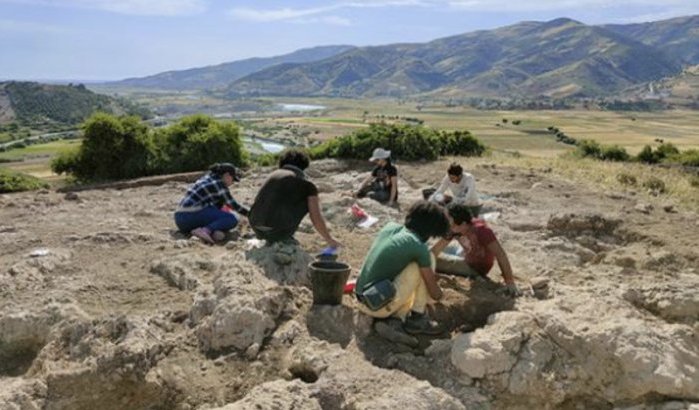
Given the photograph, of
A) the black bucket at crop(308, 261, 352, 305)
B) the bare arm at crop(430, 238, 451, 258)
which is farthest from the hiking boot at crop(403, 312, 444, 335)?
the bare arm at crop(430, 238, 451, 258)

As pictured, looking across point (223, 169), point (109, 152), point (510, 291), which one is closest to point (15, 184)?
point (109, 152)

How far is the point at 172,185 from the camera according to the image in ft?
53.4

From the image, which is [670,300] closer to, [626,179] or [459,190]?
[459,190]

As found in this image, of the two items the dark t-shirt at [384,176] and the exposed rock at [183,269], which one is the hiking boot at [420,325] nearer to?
the exposed rock at [183,269]

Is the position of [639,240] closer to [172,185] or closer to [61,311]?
[61,311]

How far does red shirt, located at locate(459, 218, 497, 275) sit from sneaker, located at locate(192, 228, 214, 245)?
150 inches

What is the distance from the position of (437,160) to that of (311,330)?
45.2 ft

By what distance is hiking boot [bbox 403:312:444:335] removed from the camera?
22.9 feet

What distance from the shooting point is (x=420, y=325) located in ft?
23.0

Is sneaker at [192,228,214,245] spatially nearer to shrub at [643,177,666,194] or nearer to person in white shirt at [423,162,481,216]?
person in white shirt at [423,162,481,216]

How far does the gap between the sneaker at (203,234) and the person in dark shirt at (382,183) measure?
14.2ft

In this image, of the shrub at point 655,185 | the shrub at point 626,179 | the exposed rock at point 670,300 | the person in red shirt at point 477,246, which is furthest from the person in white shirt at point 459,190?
the shrub at point 626,179

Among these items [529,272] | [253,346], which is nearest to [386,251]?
[253,346]

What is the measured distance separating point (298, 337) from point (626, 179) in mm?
13311
